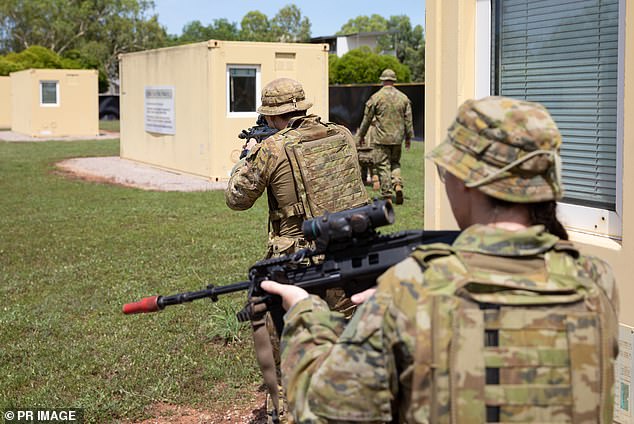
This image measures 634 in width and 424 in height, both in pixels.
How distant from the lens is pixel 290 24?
11256 centimetres

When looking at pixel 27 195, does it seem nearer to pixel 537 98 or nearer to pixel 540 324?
pixel 537 98

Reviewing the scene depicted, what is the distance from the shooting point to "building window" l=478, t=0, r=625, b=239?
3.88 m

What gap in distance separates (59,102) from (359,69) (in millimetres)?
24202

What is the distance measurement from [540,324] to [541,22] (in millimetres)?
2790

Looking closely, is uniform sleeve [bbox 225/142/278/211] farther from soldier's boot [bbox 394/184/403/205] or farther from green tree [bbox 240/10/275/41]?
green tree [bbox 240/10/275/41]

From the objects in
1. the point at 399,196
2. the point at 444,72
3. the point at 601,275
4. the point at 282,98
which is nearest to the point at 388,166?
the point at 399,196

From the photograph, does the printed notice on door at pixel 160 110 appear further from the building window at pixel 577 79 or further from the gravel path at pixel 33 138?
the building window at pixel 577 79

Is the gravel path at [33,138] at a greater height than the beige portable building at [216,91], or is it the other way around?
the beige portable building at [216,91]

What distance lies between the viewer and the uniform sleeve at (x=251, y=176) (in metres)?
4.38

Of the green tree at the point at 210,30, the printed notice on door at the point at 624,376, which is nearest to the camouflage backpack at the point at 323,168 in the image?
the printed notice on door at the point at 624,376

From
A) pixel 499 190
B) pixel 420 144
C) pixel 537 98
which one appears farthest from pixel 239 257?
pixel 420 144

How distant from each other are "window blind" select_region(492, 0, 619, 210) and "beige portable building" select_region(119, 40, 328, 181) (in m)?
11.2

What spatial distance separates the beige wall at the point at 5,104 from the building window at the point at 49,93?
24.7ft

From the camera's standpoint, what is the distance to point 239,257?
8.63 metres
